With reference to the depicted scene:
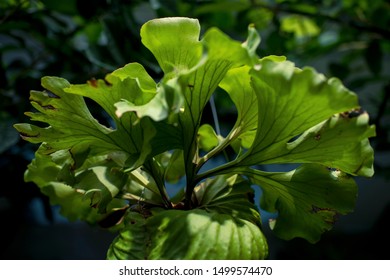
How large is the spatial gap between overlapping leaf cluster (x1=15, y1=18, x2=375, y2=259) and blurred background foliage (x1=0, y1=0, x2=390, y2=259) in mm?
244

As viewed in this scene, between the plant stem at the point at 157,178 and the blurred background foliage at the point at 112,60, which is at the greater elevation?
the plant stem at the point at 157,178

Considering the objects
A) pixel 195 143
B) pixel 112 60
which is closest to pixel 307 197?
pixel 195 143

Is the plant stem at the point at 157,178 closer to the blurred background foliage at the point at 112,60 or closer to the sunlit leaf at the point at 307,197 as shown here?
the sunlit leaf at the point at 307,197

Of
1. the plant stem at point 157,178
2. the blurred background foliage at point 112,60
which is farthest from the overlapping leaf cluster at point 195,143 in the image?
the blurred background foliage at point 112,60

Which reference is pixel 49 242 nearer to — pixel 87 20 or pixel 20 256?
pixel 20 256

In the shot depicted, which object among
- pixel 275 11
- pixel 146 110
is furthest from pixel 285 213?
pixel 275 11

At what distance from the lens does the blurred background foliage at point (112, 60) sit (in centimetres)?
60

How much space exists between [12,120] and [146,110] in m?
0.39

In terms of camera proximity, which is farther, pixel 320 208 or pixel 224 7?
pixel 224 7

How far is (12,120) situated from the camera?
57 centimetres

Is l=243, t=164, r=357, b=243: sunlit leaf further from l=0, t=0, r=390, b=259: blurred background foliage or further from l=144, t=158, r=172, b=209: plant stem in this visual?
l=0, t=0, r=390, b=259: blurred background foliage

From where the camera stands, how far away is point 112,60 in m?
0.58

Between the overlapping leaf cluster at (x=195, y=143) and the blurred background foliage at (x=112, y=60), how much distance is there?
24cm

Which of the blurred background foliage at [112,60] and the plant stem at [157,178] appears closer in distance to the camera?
the plant stem at [157,178]
